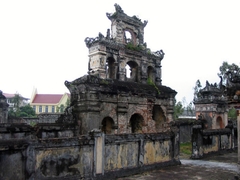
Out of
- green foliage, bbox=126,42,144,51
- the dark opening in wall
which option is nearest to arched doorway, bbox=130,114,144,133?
the dark opening in wall

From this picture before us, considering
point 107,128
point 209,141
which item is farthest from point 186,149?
point 107,128

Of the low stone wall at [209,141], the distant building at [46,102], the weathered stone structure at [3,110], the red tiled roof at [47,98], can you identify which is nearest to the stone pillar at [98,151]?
the low stone wall at [209,141]

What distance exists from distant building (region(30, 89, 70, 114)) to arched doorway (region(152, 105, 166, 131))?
5045cm

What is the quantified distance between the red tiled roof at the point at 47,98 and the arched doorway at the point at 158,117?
52.6 meters

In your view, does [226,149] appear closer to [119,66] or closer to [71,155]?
[119,66]

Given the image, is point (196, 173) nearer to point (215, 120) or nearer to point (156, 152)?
point (156, 152)

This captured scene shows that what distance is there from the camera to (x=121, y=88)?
1503 centimetres

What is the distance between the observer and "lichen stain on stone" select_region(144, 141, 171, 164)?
1005 centimetres

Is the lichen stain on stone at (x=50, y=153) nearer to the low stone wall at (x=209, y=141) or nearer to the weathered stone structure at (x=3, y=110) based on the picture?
the low stone wall at (x=209, y=141)

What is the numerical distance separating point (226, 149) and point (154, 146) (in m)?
7.36

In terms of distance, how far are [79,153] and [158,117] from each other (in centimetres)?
1106

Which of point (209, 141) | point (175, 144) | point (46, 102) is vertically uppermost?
point (46, 102)

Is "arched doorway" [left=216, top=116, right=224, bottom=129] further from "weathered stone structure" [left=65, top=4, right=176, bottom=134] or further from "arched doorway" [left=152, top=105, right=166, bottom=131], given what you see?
"arched doorway" [left=152, top=105, right=166, bottom=131]

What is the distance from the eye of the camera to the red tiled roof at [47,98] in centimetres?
6781
